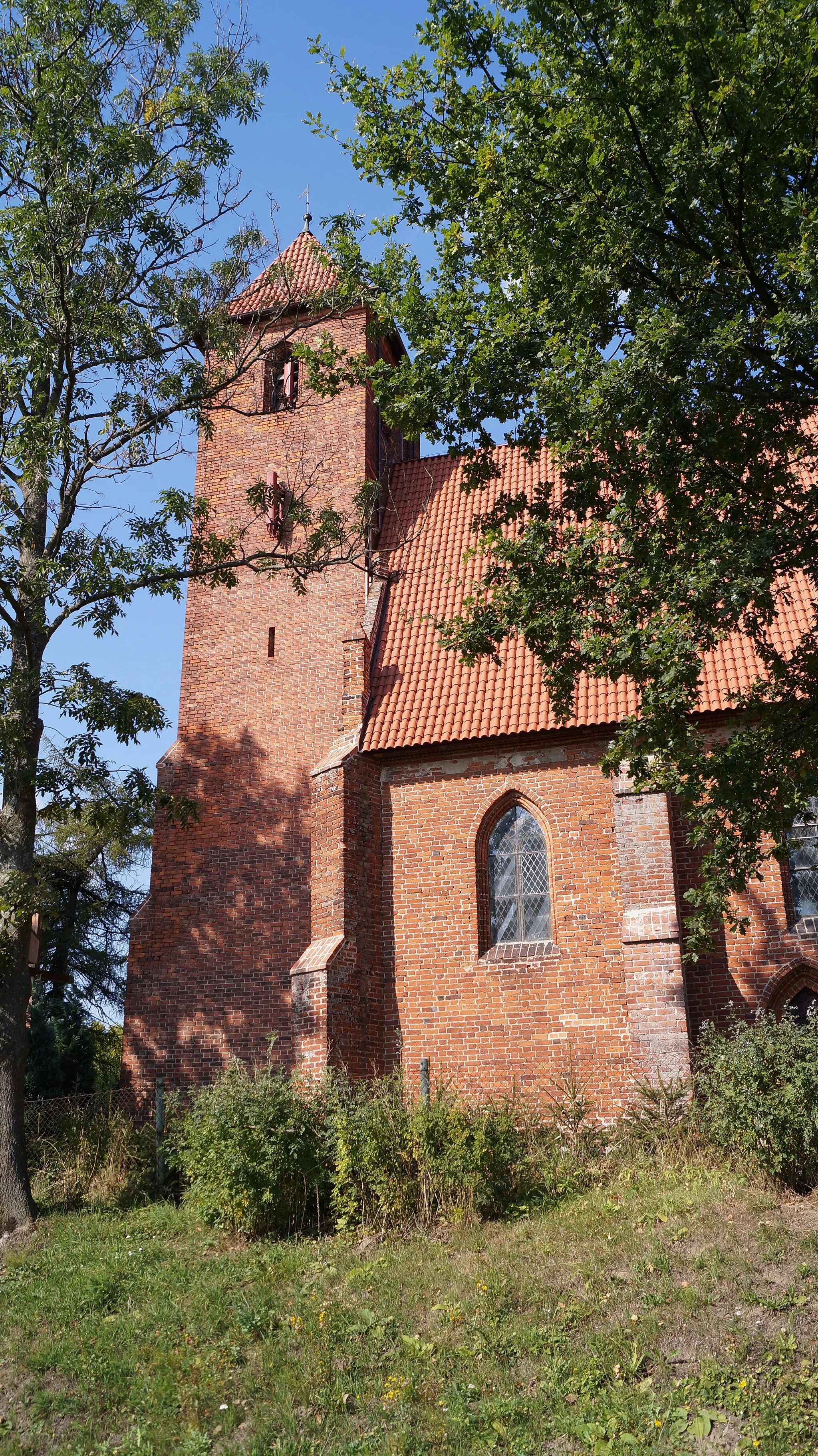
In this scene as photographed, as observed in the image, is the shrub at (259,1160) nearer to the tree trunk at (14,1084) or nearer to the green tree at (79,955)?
the tree trunk at (14,1084)

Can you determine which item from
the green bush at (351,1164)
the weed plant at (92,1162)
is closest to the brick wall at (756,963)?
the green bush at (351,1164)

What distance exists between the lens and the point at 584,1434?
20.1 feet

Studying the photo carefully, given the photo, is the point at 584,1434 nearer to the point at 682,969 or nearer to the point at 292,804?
the point at 682,969

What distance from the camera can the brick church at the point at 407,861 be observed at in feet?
40.4

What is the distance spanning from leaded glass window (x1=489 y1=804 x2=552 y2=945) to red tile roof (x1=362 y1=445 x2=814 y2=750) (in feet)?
4.00

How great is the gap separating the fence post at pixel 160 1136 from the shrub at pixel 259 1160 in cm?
173

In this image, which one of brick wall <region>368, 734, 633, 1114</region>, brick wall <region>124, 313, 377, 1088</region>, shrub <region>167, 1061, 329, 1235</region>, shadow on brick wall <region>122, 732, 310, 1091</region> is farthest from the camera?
brick wall <region>124, 313, 377, 1088</region>

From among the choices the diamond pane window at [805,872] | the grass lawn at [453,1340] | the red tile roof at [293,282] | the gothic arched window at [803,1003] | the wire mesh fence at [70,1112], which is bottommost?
the grass lawn at [453,1340]

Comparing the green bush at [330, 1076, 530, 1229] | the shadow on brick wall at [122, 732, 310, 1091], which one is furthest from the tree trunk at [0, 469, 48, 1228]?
the green bush at [330, 1076, 530, 1229]

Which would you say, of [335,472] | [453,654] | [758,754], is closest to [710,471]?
[758,754]

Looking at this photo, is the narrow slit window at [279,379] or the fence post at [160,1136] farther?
the narrow slit window at [279,379]

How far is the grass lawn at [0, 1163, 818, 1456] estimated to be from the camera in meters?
6.35

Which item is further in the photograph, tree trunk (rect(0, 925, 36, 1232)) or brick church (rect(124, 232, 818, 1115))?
brick church (rect(124, 232, 818, 1115))

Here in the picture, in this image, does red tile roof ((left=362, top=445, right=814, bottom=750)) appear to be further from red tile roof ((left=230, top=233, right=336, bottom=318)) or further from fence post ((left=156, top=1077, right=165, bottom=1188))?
fence post ((left=156, top=1077, right=165, bottom=1188))
